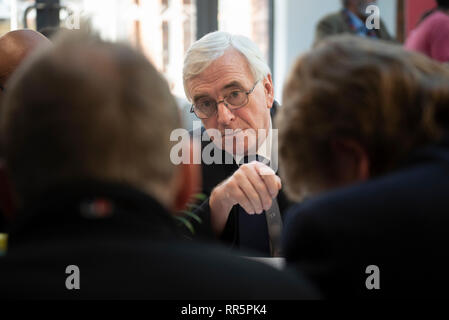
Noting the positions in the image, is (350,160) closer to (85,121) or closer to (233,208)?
(85,121)

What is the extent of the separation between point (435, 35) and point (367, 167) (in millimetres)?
2613

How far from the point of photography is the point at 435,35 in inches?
130

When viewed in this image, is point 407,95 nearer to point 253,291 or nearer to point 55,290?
point 253,291

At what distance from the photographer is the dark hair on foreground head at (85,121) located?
0.73m

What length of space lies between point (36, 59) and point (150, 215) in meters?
0.26

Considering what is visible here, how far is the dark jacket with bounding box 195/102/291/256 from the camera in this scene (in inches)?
68.7

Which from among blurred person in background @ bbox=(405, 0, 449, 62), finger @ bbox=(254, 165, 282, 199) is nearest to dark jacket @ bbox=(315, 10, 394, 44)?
blurred person in background @ bbox=(405, 0, 449, 62)

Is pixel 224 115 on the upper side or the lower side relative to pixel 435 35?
lower

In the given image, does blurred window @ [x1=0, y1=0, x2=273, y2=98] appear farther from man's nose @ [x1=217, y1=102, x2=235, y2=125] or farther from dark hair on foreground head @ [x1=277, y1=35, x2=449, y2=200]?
dark hair on foreground head @ [x1=277, y1=35, x2=449, y2=200]

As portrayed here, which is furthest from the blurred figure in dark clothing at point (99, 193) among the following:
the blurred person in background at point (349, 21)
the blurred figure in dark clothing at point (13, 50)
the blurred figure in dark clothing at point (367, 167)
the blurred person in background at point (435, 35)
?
the blurred person in background at point (349, 21)

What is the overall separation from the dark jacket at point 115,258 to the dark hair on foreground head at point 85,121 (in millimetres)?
33

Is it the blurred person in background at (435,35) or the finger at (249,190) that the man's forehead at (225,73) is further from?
the blurred person in background at (435,35)

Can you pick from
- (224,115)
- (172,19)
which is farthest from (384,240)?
(172,19)
